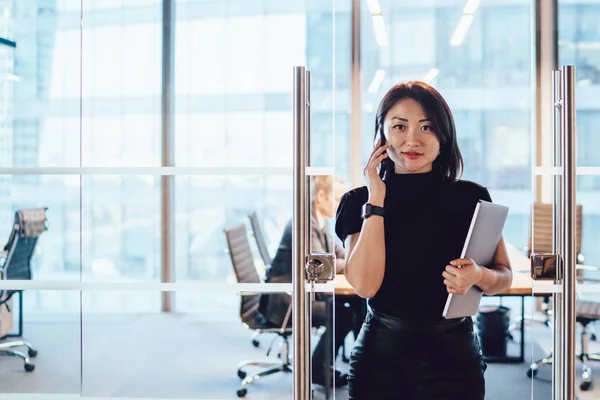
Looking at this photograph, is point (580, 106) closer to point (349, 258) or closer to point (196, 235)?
point (349, 258)

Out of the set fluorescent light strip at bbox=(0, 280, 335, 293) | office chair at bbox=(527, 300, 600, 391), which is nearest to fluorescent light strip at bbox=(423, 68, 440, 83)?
office chair at bbox=(527, 300, 600, 391)

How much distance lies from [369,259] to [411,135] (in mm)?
350

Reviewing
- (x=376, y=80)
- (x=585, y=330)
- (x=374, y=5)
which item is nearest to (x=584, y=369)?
(x=585, y=330)

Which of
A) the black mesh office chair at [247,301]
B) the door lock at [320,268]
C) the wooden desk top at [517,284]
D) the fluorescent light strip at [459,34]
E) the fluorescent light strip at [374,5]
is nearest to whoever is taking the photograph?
the door lock at [320,268]

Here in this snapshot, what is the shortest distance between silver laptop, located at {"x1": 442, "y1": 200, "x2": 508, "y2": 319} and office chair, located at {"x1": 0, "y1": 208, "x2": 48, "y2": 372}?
1478 millimetres

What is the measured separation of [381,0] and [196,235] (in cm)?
342

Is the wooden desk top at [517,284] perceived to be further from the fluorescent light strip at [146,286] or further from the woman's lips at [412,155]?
the woman's lips at [412,155]

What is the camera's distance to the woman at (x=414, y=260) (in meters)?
1.43

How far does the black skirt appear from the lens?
1430 millimetres

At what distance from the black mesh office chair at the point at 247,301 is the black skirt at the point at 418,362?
681 millimetres

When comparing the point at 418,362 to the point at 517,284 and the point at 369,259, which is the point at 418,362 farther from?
the point at 517,284

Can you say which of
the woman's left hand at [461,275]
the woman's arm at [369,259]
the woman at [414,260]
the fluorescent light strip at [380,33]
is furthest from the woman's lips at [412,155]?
the fluorescent light strip at [380,33]

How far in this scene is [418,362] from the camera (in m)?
1.43

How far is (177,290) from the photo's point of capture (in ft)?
6.40
